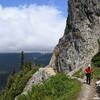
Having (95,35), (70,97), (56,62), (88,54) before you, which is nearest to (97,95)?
(70,97)

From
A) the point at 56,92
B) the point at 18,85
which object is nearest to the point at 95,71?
the point at 56,92

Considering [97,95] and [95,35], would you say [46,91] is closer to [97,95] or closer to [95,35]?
[97,95]

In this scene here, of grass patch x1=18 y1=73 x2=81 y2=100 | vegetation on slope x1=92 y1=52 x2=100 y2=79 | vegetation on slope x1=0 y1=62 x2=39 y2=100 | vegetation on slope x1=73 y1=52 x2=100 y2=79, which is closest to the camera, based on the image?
grass patch x1=18 y1=73 x2=81 y2=100

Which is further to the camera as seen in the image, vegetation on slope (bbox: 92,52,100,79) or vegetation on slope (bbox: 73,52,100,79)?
vegetation on slope (bbox: 73,52,100,79)

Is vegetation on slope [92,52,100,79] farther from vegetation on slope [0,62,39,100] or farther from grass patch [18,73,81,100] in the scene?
vegetation on slope [0,62,39,100]

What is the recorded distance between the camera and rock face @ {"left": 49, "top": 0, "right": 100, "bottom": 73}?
133ft

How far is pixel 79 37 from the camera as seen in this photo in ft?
140

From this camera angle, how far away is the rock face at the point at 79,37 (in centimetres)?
4059

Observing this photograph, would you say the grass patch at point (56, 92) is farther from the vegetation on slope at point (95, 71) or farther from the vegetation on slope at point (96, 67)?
the vegetation on slope at point (95, 71)

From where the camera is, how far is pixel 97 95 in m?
16.2

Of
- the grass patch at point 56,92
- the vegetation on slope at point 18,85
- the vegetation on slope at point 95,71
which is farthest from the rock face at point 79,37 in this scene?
the grass patch at point 56,92

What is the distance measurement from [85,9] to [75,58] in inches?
523

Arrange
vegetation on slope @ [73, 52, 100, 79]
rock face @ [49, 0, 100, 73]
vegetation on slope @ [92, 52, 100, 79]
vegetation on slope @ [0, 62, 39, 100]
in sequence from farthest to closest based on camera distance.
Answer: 1. vegetation on slope @ [0, 62, 39, 100]
2. rock face @ [49, 0, 100, 73]
3. vegetation on slope @ [73, 52, 100, 79]
4. vegetation on slope @ [92, 52, 100, 79]

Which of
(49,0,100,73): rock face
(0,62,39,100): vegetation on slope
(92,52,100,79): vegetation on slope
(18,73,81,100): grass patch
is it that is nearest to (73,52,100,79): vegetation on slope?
(92,52,100,79): vegetation on slope
